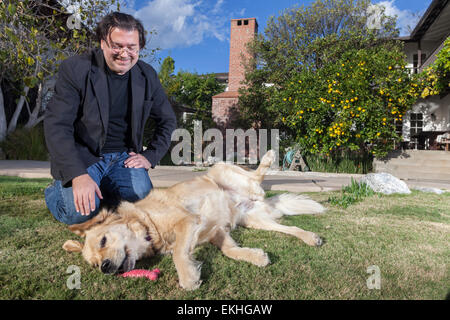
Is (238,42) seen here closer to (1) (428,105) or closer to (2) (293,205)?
(1) (428,105)

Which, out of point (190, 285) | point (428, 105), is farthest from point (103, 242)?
point (428, 105)

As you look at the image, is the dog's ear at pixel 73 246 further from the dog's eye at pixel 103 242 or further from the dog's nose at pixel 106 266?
the dog's nose at pixel 106 266

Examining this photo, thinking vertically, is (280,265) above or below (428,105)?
below

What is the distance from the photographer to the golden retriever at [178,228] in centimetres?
194

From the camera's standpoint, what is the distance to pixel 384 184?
5082 millimetres

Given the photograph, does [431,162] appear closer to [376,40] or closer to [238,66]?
[376,40]

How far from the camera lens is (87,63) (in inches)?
98.4

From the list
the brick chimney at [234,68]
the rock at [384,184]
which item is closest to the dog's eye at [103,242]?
the rock at [384,184]

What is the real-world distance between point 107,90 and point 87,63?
0.27m

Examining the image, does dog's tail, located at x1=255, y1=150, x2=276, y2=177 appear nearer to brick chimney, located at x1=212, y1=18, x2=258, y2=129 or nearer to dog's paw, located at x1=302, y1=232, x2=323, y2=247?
dog's paw, located at x1=302, y1=232, x2=323, y2=247

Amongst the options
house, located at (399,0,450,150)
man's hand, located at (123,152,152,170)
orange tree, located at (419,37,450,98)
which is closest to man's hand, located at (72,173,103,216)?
man's hand, located at (123,152,152,170)

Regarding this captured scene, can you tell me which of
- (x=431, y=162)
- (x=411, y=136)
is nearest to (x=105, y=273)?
(x=431, y=162)

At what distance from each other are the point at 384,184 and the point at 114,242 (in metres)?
4.64

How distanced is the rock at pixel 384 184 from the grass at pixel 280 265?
5.79 ft
